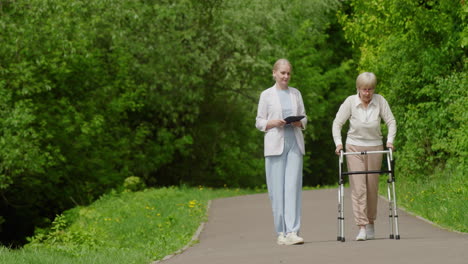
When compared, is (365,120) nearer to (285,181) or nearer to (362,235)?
(285,181)

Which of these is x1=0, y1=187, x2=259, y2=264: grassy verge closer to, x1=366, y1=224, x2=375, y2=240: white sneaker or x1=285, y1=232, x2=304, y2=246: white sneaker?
x1=285, y1=232, x2=304, y2=246: white sneaker

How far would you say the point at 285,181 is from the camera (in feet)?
38.1

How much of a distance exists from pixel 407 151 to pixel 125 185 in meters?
10.1

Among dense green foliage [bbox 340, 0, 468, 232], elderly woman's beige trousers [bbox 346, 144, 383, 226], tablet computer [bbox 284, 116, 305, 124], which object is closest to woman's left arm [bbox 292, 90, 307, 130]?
tablet computer [bbox 284, 116, 305, 124]

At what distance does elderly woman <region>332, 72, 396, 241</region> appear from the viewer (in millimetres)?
11703

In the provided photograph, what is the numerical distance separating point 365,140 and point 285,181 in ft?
3.58

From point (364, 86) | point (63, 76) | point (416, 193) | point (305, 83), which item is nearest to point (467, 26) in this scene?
point (416, 193)

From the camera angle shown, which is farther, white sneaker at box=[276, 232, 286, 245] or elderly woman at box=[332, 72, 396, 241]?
elderly woman at box=[332, 72, 396, 241]

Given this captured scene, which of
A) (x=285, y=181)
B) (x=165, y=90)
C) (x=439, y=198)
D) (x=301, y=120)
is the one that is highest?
(x=301, y=120)

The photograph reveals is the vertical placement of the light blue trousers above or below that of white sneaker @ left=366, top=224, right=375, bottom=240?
above

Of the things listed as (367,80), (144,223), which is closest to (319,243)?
→ (367,80)

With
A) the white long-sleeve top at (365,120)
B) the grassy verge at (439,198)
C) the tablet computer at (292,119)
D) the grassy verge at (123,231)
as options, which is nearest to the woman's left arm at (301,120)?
the tablet computer at (292,119)

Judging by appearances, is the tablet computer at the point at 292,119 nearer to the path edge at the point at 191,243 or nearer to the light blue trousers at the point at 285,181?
the light blue trousers at the point at 285,181

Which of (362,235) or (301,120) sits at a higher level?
(301,120)
